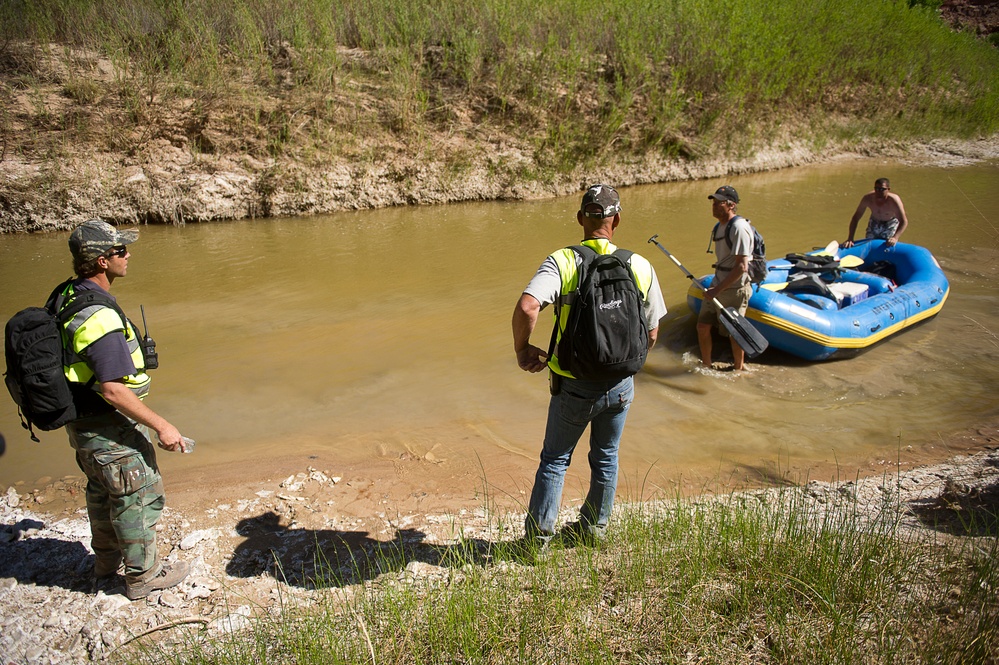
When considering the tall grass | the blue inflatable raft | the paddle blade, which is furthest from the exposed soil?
the paddle blade

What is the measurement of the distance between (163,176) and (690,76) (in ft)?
33.7

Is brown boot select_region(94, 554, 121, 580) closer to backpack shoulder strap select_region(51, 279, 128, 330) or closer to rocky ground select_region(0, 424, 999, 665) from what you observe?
rocky ground select_region(0, 424, 999, 665)

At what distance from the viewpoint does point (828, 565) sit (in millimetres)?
2559

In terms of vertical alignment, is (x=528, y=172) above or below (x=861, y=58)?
below

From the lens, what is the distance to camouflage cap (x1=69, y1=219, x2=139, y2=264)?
2.63 metres

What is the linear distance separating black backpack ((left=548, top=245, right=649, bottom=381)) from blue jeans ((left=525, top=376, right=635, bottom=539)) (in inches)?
5.3

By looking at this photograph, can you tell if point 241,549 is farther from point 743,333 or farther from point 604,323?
point 743,333

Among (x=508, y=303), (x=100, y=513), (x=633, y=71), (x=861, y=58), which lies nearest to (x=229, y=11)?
(x=633, y=71)

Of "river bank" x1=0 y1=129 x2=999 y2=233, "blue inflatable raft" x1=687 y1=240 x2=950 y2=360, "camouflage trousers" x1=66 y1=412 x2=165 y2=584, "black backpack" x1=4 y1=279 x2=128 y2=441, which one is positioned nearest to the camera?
"black backpack" x1=4 y1=279 x2=128 y2=441

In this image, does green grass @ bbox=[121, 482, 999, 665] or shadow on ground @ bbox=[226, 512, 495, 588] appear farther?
shadow on ground @ bbox=[226, 512, 495, 588]

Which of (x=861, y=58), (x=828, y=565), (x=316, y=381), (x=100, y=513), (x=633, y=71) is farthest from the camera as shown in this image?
(x=861, y=58)

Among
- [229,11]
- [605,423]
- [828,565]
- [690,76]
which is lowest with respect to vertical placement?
[828,565]

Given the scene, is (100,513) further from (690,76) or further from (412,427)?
(690,76)

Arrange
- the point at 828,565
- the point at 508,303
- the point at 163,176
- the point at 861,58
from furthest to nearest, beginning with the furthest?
the point at 861,58 < the point at 163,176 < the point at 508,303 < the point at 828,565
